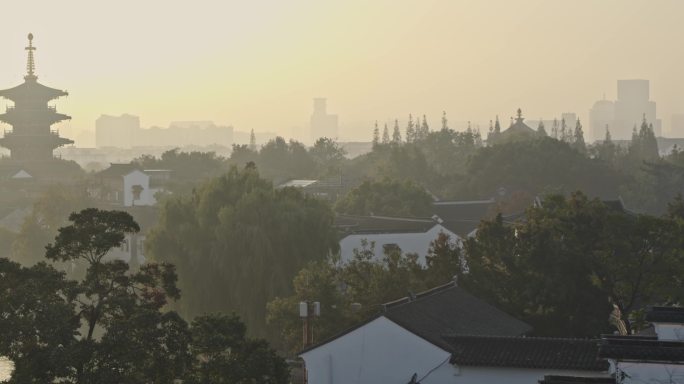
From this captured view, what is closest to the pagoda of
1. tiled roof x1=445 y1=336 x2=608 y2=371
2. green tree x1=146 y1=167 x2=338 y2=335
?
green tree x1=146 y1=167 x2=338 y2=335

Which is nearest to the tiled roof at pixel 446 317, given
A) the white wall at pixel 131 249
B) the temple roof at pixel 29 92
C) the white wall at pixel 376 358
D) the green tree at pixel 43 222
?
the white wall at pixel 376 358

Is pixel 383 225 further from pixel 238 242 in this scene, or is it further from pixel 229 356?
pixel 229 356

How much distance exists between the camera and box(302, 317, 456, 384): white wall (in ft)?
81.4

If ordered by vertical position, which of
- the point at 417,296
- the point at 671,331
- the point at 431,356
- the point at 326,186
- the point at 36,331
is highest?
the point at 326,186

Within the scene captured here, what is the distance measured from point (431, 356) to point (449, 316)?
3.94 m

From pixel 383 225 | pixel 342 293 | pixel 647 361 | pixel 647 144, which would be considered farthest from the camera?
pixel 647 144

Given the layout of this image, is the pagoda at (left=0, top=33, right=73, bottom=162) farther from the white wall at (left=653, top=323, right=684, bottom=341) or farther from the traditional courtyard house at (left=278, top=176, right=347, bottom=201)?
the white wall at (left=653, top=323, right=684, bottom=341)

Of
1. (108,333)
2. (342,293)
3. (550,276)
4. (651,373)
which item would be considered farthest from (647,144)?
(651,373)

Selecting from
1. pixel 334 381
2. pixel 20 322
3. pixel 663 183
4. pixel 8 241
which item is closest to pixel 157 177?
pixel 8 241

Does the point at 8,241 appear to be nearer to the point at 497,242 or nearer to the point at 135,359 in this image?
the point at 497,242

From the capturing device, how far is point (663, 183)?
8312 cm

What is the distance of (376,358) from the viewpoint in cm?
2520

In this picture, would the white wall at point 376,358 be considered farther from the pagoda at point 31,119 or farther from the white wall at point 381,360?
the pagoda at point 31,119

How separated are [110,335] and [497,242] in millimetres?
19323
